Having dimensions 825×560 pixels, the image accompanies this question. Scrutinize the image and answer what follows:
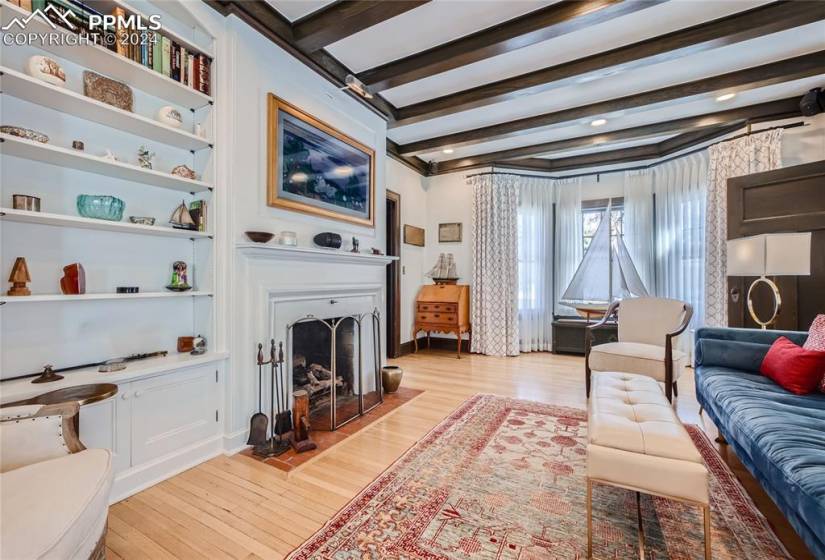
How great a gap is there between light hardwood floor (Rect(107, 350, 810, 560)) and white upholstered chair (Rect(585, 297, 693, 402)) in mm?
479

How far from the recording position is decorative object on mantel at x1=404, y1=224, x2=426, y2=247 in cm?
504

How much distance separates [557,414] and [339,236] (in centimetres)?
223

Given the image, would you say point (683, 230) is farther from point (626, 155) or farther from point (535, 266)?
point (535, 266)

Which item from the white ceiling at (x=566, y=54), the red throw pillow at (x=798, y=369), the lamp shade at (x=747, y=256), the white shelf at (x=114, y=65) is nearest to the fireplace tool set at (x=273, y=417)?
the white shelf at (x=114, y=65)

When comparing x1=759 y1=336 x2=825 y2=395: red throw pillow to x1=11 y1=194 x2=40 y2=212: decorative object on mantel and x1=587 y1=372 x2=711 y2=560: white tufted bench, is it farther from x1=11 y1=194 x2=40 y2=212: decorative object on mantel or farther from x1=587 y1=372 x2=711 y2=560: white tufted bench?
x1=11 y1=194 x2=40 y2=212: decorative object on mantel

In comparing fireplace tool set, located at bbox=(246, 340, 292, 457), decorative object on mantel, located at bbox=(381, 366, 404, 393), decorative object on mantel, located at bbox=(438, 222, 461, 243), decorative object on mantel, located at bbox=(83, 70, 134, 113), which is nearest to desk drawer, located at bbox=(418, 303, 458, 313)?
decorative object on mantel, located at bbox=(438, 222, 461, 243)

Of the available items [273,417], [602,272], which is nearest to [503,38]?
[273,417]

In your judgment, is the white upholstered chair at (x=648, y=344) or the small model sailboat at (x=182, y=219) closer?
the small model sailboat at (x=182, y=219)

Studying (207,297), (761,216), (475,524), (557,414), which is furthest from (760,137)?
(207,297)

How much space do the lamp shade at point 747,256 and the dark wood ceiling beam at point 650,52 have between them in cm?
140

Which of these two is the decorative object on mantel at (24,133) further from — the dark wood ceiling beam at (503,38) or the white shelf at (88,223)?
the dark wood ceiling beam at (503,38)

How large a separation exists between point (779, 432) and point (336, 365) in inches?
107

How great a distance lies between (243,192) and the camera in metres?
2.27

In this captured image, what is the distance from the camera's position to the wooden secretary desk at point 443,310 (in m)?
4.94
